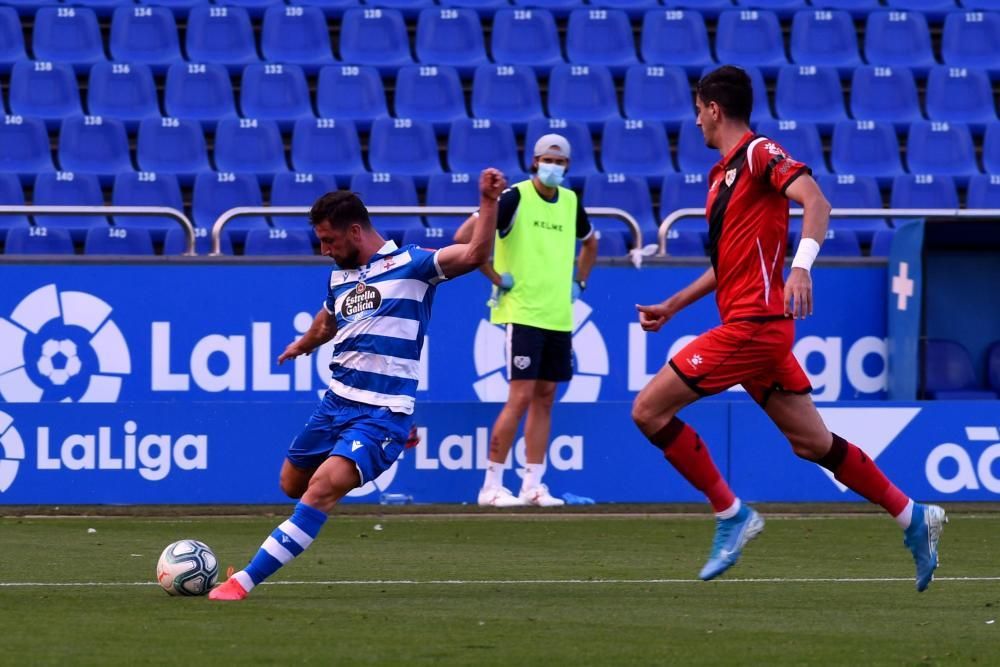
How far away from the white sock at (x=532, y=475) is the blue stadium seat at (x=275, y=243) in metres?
2.99

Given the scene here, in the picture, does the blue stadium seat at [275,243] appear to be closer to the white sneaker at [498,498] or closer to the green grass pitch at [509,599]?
the white sneaker at [498,498]

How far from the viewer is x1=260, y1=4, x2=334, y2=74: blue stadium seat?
15.7 m

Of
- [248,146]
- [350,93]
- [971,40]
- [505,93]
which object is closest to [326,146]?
[248,146]

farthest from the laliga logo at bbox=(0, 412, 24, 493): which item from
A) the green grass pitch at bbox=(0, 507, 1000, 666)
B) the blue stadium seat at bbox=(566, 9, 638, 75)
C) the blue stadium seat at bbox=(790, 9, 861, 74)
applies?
the blue stadium seat at bbox=(790, 9, 861, 74)

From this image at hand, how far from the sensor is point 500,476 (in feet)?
36.4

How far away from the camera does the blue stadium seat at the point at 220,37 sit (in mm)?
15562

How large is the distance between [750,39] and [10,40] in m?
6.65

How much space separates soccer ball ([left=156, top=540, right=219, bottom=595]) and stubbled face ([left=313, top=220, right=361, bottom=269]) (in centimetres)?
126

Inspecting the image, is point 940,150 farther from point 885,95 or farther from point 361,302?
point 361,302

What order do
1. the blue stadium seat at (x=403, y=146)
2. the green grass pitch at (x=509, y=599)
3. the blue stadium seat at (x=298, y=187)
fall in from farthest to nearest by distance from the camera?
the blue stadium seat at (x=403, y=146) → the blue stadium seat at (x=298, y=187) → the green grass pitch at (x=509, y=599)

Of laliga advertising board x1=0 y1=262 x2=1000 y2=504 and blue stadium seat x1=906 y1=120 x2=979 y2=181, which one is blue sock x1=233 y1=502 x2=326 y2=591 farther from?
blue stadium seat x1=906 y1=120 x2=979 y2=181

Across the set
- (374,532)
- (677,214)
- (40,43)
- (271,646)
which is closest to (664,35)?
(677,214)

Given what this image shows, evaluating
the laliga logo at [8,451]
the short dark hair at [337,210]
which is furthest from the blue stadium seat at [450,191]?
the short dark hair at [337,210]

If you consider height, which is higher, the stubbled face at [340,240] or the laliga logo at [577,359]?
the stubbled face at [340,240]
